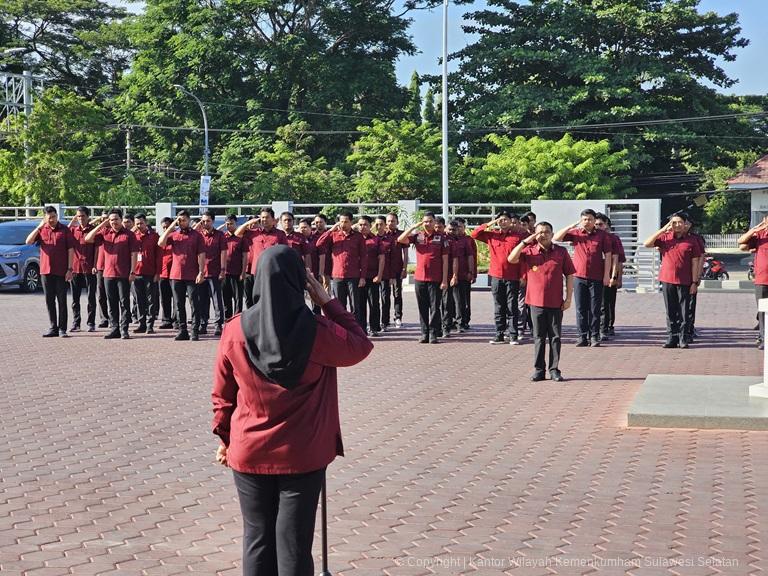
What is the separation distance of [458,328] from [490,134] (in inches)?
1083

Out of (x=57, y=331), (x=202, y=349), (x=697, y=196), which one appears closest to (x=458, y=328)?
(x=202, y=349)

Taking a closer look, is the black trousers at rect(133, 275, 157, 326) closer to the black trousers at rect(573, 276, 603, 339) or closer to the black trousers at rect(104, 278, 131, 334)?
the black trousers at rect(104, 278, 131, 334)

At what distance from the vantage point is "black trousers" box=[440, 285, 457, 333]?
1850cm

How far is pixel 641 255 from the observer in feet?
98.4

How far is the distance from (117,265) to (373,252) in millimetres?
4185

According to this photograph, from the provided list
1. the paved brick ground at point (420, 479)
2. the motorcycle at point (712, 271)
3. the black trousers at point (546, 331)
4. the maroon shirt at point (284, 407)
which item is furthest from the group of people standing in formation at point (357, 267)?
the motorcycle at point (712, 271)

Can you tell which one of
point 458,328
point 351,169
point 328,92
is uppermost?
point 328,92

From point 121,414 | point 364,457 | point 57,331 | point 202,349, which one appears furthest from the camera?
point 57,331

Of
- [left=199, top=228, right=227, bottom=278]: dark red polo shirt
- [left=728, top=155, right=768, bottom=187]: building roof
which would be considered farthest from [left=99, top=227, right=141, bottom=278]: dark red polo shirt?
[left=728, top=155, right=768, bottom=187]: building roof

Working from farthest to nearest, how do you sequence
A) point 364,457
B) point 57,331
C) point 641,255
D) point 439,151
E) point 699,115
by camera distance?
point 699,115 < point 439,151 < point 641,255 < point 57,331 < point 364,457

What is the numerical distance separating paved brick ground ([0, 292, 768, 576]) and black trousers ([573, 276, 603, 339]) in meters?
2.45

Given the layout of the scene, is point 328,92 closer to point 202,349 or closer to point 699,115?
point 699,115

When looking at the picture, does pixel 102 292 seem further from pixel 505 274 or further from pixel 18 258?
pixel 18 258

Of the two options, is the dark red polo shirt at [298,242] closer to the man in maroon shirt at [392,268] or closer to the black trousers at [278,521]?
the man in maroon shirt at [392,268]
